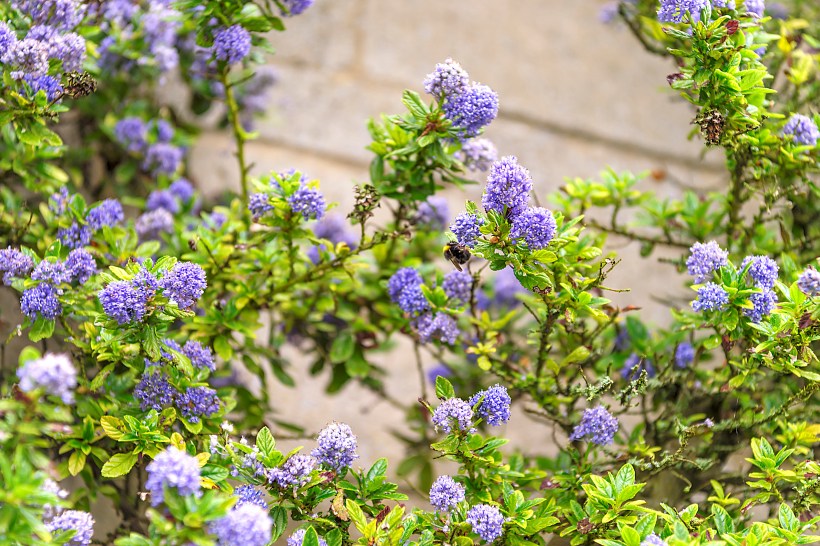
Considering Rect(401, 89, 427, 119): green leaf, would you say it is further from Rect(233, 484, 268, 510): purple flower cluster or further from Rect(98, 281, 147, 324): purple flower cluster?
Rect(233, 484, 268, 510): purple flower cluster

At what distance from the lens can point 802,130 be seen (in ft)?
4.01

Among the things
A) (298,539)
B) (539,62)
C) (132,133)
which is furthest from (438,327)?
(539,62)

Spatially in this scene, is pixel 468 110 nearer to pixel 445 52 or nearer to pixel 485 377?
pixel 485 377

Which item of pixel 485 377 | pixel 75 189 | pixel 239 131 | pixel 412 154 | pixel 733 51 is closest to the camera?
pixel 733 51

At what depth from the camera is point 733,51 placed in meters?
1.11

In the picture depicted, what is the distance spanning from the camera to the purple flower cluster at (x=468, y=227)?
3.37 feet

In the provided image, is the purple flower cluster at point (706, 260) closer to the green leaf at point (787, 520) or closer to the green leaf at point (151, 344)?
the green leaf at point (787, 520)

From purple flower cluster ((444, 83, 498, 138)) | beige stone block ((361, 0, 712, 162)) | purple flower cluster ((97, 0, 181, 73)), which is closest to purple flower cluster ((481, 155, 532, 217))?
purple flower cluster ((444, 83, 498, 138))

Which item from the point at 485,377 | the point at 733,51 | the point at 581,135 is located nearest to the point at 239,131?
the point at 485,377

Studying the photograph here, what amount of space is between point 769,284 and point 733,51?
31cm

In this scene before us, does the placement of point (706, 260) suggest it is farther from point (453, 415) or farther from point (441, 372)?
point (441, 372)

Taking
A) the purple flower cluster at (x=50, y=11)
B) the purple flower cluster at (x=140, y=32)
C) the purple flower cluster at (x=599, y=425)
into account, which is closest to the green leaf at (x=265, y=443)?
the purple flower cluster at (x=599, y=425)

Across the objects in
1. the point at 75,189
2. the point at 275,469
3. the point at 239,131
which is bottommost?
the point at 75,189

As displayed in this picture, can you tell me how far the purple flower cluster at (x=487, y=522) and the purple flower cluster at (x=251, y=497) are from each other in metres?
0.25
